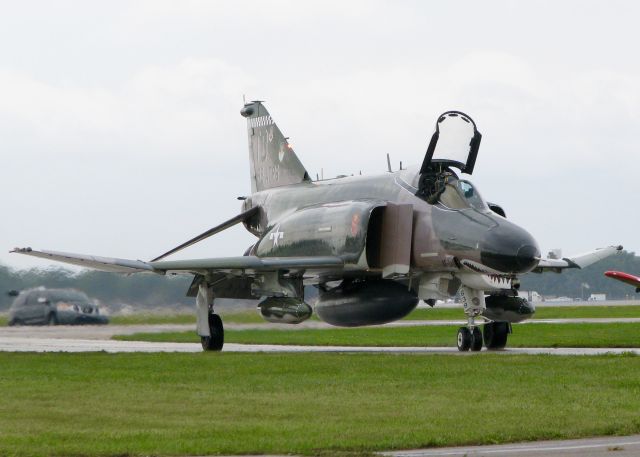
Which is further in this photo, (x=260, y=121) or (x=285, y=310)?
(x=260, y=121)

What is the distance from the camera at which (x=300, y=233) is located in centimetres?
2511

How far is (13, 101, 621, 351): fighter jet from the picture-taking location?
22328mm

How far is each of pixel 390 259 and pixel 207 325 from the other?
4.16 metres

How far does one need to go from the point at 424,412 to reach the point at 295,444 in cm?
250

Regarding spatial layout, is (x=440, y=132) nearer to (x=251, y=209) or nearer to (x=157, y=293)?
(x=251, y=209)

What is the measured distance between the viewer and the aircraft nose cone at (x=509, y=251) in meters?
21.2

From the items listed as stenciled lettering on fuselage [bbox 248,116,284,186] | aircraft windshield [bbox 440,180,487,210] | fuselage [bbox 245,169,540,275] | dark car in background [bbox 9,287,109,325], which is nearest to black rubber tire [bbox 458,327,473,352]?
fuselage [bbox 245,169,540,275]

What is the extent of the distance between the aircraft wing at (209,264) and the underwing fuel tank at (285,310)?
64 centimetres

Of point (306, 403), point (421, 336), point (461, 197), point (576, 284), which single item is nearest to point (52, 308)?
point (421, 336)

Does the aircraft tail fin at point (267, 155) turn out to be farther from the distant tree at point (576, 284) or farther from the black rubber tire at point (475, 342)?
the distant tree at point (576, 284)

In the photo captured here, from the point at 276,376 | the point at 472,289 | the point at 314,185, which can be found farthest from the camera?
the point at 314,185

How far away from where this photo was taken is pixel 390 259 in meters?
23.5

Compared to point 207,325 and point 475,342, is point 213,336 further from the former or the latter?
point 475,342

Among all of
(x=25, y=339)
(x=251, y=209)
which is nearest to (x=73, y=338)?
(x=25, y=339)
